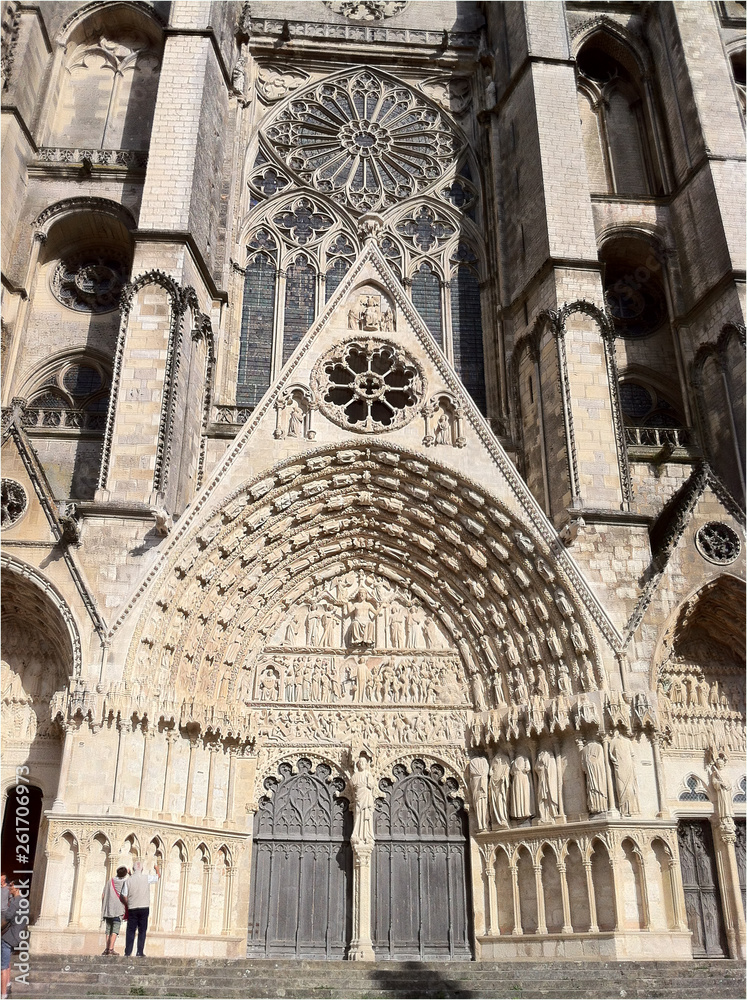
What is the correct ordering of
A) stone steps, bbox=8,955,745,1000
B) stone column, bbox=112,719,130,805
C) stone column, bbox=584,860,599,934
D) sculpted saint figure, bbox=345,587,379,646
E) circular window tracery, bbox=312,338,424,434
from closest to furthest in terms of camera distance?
stone steps, bbox=8,955,745,1000, stone column, bbox=112,719,130,805, stone column, bbox=584,860,599,934, sculpted saint figure, bbox=345,587,379,646, circular window tracery, bbox=312,338,424,434

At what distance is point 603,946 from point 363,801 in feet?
10.4

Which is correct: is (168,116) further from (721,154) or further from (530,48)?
(721,154)

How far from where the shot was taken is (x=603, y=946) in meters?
9.07

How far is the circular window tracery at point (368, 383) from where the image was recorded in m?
11.7

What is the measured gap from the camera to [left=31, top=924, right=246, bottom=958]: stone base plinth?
8453 millimetres

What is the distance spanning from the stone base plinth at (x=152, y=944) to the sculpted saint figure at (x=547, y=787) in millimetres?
3806

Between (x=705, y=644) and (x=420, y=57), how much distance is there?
12167 mm

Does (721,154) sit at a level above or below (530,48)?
below

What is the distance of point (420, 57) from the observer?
16.7 m

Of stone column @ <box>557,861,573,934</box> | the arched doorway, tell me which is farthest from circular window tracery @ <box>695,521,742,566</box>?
the arched doorway

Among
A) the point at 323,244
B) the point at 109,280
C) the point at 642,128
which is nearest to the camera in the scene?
the point at 109,280

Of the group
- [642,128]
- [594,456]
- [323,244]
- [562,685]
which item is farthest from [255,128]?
[562,685]

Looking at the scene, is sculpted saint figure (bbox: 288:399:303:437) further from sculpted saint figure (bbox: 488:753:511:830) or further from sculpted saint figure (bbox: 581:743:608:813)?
sculpted saint figure (bbox: 581:743:608:813)

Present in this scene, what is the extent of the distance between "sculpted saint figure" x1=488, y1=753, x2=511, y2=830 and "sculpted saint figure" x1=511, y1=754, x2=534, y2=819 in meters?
0.12
